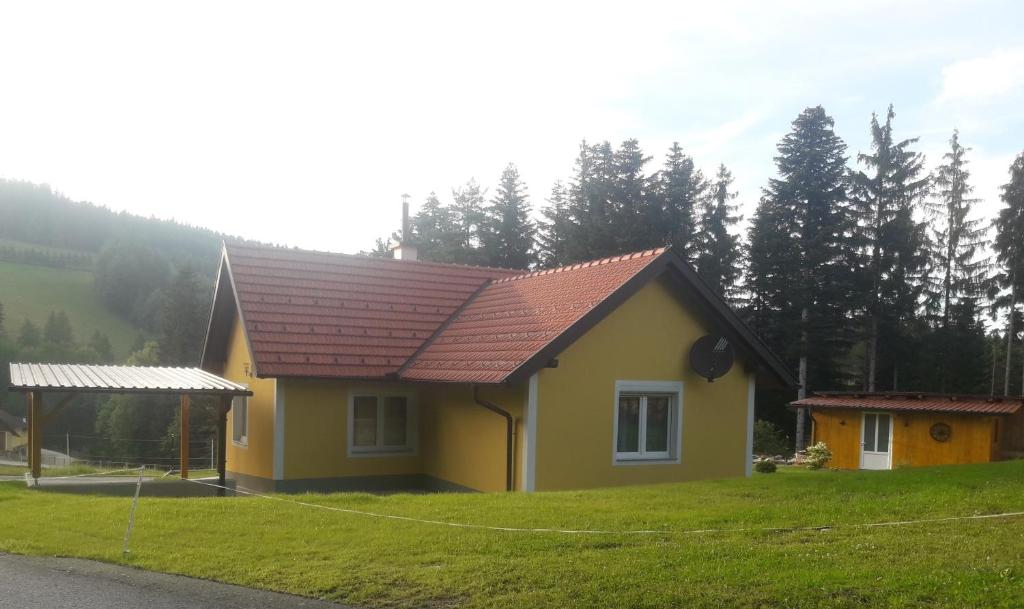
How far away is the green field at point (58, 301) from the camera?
312 ft

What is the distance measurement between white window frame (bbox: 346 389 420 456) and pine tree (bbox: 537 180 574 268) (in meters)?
34.3

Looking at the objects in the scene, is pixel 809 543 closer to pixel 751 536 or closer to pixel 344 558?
pixel 751 536

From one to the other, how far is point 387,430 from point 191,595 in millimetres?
10107

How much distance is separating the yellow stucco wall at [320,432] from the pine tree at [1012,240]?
3775 centimetres

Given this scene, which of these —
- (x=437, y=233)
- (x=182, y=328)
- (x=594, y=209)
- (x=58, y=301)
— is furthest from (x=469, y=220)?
(x=58, y=301)

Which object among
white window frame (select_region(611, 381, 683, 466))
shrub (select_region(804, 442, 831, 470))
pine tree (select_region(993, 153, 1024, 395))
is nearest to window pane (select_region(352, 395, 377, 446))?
white window frame (select_region(611, 381, 683, 466))

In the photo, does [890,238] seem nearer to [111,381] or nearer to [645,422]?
[645,422]

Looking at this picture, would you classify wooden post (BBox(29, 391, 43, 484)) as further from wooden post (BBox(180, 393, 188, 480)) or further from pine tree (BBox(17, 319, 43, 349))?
pine tree (BBox(17, 319, 43, 349))

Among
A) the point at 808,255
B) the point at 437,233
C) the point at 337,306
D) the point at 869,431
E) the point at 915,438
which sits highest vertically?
the point at 437,233

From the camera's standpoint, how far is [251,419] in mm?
17156

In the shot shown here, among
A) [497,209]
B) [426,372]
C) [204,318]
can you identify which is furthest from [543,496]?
[204,318]

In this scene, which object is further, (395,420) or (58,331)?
(58,331)

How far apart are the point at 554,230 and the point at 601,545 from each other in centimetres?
4786

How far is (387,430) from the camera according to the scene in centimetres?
1700
